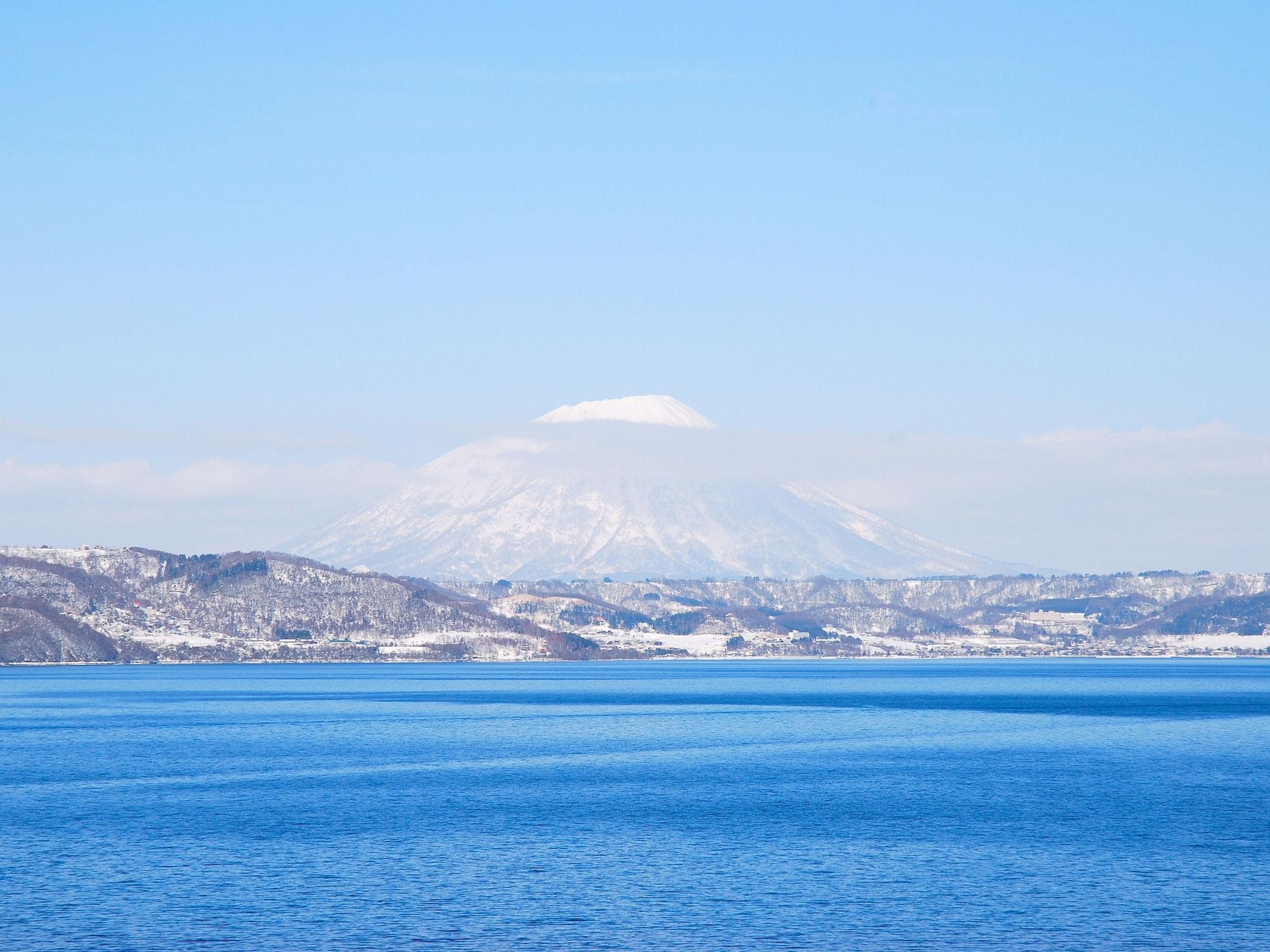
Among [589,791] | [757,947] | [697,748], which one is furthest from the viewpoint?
[697,748]

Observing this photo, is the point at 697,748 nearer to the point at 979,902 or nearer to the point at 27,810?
the point at 27,810

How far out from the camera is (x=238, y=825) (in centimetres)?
9138

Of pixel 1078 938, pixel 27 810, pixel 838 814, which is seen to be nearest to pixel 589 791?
pixel 838 814

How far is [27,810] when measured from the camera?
9756 cm

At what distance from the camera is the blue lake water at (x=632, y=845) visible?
208 feet

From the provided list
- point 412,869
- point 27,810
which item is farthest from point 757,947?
point 27,810

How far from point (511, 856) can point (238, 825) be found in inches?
802

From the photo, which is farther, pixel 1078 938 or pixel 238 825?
pixel 238 825

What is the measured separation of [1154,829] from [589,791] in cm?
4013

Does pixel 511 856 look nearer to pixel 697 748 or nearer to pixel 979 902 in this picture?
pixel 979 902

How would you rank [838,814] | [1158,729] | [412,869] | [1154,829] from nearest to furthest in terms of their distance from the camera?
[412,869]
[1154,829]
[838,814]
[1158,729]

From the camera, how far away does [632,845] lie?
277 feet

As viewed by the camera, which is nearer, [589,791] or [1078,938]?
[1078,938]

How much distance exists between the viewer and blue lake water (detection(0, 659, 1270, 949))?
63469 millimetres
